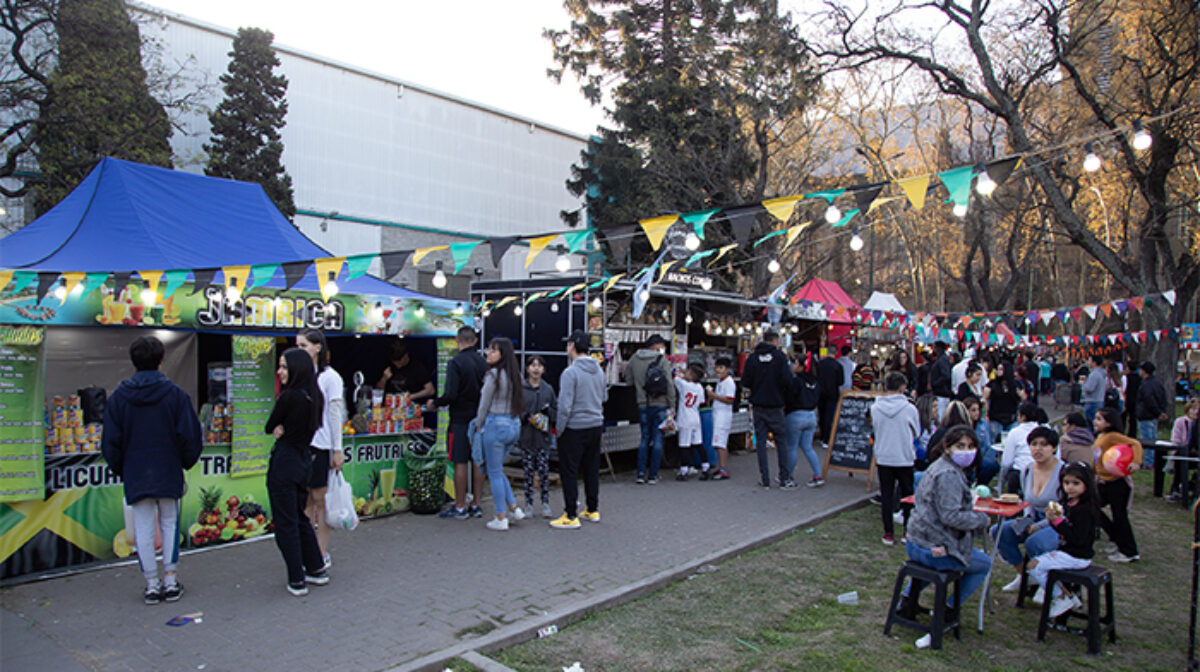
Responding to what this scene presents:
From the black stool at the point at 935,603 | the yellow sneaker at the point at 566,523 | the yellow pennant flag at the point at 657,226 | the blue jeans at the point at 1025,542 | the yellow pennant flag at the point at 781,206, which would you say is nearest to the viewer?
the black stool at the point at 935,603

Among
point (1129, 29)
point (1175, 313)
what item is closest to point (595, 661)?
point (1175, 313)

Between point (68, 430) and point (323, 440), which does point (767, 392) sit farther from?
point (68, 430)

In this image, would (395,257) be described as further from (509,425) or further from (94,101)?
(94,101)

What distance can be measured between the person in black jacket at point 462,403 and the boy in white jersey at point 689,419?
340 cm

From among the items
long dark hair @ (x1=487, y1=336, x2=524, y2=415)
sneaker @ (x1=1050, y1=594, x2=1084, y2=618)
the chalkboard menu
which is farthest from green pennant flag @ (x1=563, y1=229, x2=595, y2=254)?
the chalkboard menu

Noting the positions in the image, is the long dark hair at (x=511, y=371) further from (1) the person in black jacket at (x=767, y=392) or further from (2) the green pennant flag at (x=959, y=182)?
(2) the green pennant flag at (x=959, y=182)

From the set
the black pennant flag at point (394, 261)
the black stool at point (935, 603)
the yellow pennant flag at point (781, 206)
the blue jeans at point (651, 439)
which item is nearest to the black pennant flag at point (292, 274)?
the black pennant flag at point (394, 261)

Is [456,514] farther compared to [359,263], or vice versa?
[456,514]

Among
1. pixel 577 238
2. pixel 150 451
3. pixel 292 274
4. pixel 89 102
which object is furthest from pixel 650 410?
pixel 89 102

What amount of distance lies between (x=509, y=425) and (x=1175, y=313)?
15.2 meters

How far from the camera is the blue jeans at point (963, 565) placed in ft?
14.8

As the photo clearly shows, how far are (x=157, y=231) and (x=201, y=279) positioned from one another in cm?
189

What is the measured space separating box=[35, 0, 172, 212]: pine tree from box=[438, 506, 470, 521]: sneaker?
520 inches

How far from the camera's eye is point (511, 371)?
6863 millimetres
